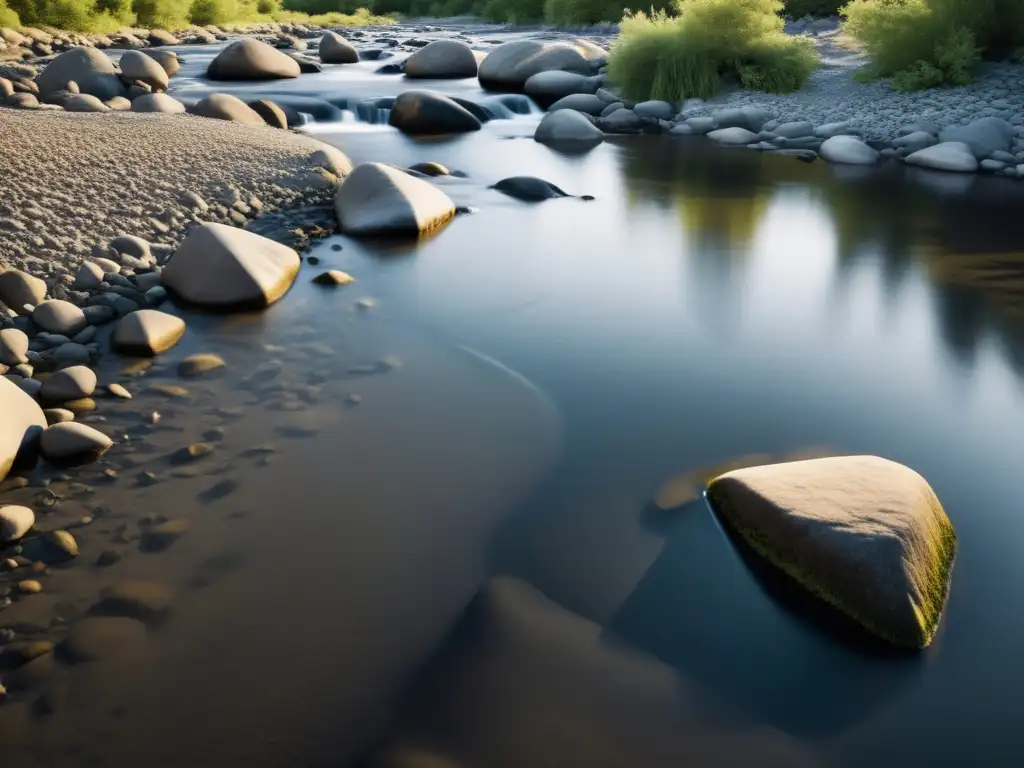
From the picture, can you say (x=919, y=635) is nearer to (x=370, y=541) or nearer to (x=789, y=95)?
(x=370, y=541)

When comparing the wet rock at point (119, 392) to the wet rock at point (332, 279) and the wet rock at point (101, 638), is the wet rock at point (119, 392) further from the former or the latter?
the wet rock at point (332, 279)

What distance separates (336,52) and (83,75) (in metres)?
6.89

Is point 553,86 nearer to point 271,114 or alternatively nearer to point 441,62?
point 441,62

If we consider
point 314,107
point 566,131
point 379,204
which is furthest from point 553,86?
point 379,204

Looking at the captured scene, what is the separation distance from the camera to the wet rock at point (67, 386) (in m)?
3.63

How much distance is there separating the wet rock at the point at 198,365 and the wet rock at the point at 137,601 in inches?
59.5

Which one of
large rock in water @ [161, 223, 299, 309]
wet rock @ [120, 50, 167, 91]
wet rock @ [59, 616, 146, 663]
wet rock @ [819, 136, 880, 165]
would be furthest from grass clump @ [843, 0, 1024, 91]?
wet rock @ [59, 616, 146, 663]

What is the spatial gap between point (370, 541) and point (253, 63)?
38.8 feet

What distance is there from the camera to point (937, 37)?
37.3 feet

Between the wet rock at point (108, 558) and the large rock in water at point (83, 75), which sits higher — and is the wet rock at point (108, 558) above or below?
below

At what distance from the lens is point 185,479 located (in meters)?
3.16

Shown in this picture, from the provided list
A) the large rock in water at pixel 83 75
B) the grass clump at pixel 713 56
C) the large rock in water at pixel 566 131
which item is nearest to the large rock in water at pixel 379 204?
the large rock in water at pixel 566 131

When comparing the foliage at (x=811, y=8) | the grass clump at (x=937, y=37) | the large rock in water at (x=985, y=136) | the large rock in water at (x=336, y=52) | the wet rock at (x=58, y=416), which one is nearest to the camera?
the wet rock at (x=58, y=416)

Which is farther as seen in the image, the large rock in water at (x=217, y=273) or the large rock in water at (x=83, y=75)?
the large rock in water at (x=83, y=75)
